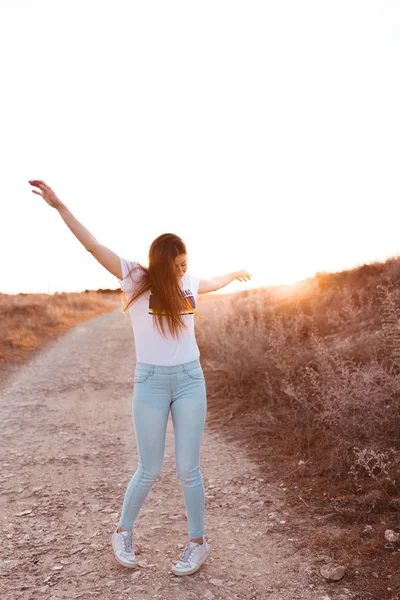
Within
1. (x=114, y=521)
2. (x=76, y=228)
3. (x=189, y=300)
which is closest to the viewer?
(x=76, y=228)

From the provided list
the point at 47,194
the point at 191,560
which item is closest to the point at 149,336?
the point at 47,194

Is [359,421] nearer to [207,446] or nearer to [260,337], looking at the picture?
[207,446]

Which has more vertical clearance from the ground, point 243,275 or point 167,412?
point 243,275

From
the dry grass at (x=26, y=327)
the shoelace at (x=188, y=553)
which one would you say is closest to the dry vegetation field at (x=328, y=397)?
the dry grass at (x=26, y=327)

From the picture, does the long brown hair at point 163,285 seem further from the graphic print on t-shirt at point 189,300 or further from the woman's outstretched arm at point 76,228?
the woman's outstretched arm at point 76,228

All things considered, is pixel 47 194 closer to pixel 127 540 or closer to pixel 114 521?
pixel 127 540

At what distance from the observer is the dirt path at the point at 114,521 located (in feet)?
11.0

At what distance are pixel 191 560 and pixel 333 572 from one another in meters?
0.96

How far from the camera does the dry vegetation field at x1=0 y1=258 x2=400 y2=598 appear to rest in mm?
4258

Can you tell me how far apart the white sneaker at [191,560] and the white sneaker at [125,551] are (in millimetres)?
301

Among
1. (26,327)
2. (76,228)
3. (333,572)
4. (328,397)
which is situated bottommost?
(333,572)

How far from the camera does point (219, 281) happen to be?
3838 mm

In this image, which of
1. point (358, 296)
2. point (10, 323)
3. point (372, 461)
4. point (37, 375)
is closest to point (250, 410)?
point (372, 461)

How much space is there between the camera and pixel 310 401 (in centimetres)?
631
